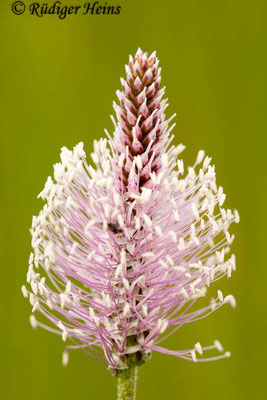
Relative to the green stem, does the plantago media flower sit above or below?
above

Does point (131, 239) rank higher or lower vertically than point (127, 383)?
higher

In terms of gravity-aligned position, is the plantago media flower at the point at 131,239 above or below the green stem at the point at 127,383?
above

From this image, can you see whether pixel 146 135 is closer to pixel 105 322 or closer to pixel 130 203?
pixel 130 203
